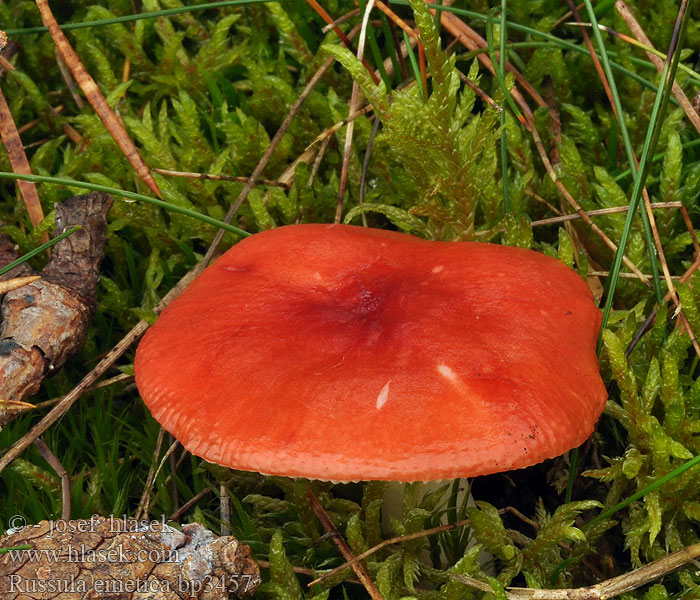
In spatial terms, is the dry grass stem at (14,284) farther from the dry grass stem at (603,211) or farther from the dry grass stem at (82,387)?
the dry grass stem at (603,211)

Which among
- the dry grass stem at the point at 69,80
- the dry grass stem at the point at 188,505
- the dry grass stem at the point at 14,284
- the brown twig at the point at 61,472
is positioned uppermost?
the dry grass stem at the point at 69,80

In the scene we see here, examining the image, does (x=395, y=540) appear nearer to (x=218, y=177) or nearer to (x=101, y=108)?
(x=218, y=177)

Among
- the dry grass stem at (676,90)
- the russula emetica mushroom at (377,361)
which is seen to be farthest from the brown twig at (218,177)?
the dry grass stem at (676,90)

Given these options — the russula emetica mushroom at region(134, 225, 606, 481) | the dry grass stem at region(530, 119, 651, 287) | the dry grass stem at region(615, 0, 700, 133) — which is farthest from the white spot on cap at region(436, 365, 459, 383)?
the dry grass stem at region(615, 0, 700, 133)

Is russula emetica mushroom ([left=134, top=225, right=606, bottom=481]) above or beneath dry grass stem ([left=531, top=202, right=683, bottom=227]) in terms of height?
above

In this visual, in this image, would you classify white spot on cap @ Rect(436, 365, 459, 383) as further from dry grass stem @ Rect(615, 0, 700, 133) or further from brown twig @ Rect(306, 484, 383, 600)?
dry grass stem @ Rect(615, 0, 700, 133)

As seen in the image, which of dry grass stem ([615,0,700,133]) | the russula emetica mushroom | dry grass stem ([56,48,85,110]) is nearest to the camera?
the russula emetica mushroom

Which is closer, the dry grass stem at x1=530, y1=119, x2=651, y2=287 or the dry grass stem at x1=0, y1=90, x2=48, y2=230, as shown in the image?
the dry grass stem at x1=530, y1=119, x2=651, y2=287
